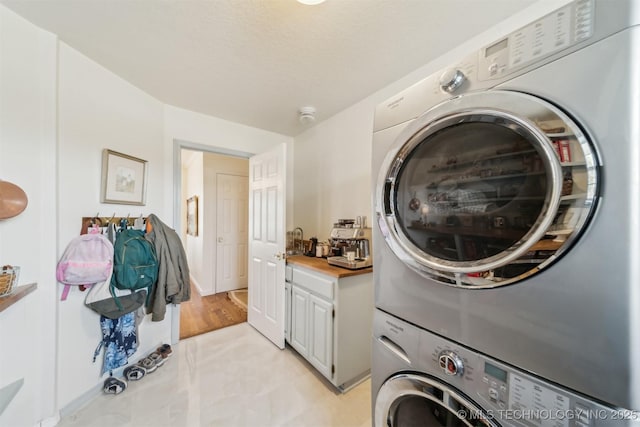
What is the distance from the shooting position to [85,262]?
5.00ft

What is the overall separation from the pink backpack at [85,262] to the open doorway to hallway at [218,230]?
188 centimetres

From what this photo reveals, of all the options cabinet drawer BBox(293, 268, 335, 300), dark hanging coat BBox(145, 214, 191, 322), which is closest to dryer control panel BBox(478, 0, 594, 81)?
cabinet drawer BBox(293, 268, 335, 300)

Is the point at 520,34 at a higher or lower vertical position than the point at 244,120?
lower

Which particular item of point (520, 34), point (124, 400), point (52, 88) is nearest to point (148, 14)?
point (52, 88)

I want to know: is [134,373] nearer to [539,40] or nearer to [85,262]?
[85,262]

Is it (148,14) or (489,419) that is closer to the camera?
(489,419)

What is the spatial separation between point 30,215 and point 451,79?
2.24 meters

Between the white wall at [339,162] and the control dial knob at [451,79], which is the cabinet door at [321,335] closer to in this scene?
the white wall at [339,162]

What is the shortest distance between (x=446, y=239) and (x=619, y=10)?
57 centimetres

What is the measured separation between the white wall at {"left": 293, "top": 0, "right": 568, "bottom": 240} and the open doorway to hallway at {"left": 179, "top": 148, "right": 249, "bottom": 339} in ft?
3.92

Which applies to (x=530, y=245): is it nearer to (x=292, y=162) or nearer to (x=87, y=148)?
(x=87, y=148)

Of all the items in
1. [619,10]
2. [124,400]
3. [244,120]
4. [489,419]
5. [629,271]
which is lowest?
[124,400]

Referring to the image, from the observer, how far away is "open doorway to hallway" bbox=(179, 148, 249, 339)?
367 cm

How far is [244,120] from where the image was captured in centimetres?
271
